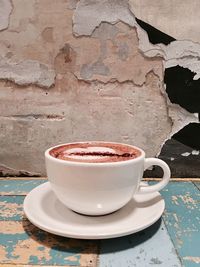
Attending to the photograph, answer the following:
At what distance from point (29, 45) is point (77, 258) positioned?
0.50 meters

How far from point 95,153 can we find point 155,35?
34cm

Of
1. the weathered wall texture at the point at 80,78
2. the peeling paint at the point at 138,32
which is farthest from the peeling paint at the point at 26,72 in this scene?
the peeling paint at the point at 138,32

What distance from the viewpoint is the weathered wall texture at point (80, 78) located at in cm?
75

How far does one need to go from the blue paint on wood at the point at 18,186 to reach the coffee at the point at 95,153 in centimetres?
18

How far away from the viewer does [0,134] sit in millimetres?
795

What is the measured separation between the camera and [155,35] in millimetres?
744

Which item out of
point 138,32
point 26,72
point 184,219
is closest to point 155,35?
point 138,32

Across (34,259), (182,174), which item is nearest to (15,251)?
(34,259)

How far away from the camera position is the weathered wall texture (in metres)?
0.75

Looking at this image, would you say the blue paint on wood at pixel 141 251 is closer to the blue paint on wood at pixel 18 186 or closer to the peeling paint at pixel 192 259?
the peeling paint at pixel 192 259

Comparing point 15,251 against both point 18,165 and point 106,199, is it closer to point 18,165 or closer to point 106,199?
point 106,199

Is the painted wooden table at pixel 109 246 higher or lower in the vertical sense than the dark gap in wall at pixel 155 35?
lower

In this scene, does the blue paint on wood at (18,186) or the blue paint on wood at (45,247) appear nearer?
the blue paint on wood at (45,247)

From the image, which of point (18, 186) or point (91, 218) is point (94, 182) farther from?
point (18, 186)
